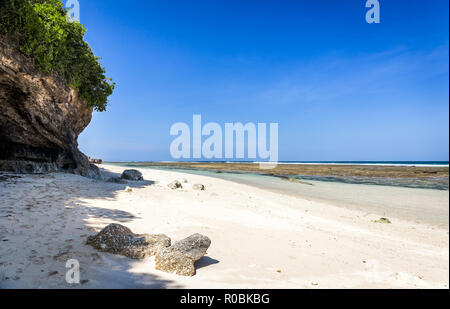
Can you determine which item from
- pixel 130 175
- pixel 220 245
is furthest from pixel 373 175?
pixel 220 245

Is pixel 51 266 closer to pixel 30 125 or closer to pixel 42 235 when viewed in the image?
pixel 42 235

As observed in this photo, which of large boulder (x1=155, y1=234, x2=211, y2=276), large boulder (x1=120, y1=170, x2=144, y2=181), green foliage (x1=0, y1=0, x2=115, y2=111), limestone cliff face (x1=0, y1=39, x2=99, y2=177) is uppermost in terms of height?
green foliage (x1=0, y1=0, x2=115, y2=111)

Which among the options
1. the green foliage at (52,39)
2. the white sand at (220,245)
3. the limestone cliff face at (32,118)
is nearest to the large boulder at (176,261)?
the white sand at (220,245)

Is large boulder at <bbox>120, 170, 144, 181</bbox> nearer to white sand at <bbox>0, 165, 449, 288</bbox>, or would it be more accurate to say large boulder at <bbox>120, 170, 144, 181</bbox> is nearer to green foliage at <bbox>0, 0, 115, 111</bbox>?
green foliage at <bbox>0, 0, 115, 111</bbox>

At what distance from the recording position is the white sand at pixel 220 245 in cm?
315

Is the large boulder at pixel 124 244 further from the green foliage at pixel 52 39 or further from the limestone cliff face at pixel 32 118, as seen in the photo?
the green foliage at pixel 52 39

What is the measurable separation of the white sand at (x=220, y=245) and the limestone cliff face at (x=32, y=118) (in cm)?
376

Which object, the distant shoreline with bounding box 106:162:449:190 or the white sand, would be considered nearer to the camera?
the white sand

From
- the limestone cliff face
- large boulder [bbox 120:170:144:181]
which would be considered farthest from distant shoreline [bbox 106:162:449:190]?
the limestone cliff face

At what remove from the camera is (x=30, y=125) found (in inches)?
437

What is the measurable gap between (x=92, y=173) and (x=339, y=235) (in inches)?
637

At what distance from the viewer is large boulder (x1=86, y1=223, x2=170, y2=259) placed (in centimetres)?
378

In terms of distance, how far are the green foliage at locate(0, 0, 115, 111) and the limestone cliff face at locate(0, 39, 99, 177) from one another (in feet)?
→ 1.80

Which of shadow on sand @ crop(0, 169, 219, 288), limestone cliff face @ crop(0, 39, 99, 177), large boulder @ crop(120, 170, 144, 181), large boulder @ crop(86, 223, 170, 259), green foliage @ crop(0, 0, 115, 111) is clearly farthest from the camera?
large boulder @ crop(120, 170, 144, 181)
